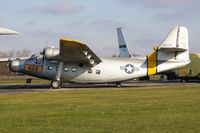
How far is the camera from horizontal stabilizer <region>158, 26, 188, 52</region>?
40.7 m

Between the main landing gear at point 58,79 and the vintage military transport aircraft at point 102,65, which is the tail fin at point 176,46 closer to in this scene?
the vintage military transport aircraft at point 102,65

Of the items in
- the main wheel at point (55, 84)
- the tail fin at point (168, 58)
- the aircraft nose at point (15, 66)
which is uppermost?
the tail fin at point (168, 58)

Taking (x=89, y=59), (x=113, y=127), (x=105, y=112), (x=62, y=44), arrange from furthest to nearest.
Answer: (x=89, y=59) < (x=62, y=44) < (x=105, y=112) < (x=113, y=127)

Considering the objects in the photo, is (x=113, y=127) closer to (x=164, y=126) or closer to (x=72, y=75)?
(x=164, y=126)

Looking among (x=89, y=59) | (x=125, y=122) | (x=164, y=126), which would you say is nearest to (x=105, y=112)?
(x=125, y=122)

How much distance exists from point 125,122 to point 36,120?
9.29ft

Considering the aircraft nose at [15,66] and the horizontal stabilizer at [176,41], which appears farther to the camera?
the horizontal stabilizer at [176,41]

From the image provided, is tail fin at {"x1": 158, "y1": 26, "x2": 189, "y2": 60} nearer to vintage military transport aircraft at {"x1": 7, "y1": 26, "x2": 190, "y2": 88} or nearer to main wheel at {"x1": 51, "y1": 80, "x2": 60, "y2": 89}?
vintage military transport aircraft at {"x1": 7, "y1": 26, "x2": 190, "y2": 88}

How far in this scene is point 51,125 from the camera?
12453 millimetres

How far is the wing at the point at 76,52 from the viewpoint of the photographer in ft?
120

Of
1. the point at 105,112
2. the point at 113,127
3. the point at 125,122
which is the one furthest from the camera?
the point at 105,112

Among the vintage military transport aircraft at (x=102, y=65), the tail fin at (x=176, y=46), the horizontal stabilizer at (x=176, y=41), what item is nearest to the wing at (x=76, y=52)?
the vintage military transport aircraft at (x=102, y=65)

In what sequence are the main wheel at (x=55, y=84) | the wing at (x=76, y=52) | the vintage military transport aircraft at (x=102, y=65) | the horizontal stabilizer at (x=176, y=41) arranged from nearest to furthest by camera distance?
the wing at (x=76, y=52) → the main wheel at (x=55, y=84) → the vintage military transport aircraft at (x=102, y=65) → the horizontal stabilizer at (x=176, y=41)

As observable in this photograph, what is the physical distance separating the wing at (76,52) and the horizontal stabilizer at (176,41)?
6.63 m
